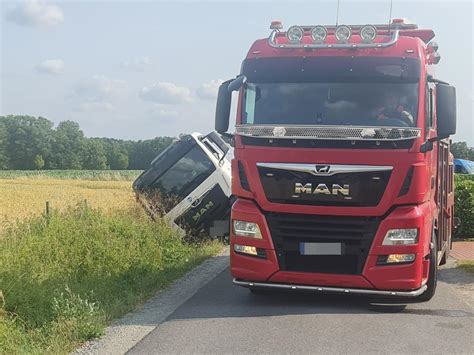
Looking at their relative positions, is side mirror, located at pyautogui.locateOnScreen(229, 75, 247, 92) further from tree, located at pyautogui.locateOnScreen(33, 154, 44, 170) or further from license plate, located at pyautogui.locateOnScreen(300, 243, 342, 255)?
tree, located at pyautogui.locateOnScreen(33, 154, 44, 170)

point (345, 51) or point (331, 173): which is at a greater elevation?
point (345, 51)

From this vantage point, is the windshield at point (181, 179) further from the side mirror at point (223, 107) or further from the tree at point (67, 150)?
the tree at point (67, 150)

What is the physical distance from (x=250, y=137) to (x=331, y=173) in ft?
3.74

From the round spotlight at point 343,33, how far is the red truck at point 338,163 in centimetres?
2

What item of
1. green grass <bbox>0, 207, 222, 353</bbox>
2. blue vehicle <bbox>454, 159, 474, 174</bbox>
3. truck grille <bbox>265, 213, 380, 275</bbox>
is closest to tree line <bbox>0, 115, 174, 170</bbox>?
blue vehicle <bbox>454, 159, 474, 174</bbox>

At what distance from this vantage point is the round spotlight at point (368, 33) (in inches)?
296

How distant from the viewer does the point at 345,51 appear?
7504mm

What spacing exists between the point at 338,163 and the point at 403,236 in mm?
1155

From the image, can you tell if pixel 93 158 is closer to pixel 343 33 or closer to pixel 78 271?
pixel 78 271

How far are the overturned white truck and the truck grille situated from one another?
255 inches

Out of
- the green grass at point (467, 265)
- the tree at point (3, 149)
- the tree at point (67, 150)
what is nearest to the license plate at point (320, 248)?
the green grass at point (467, 265)

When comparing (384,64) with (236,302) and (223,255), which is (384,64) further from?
(223,255)

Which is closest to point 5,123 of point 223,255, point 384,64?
point 223,255

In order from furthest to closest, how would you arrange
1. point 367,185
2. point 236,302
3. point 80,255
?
point 80,255
point 236,302
point 367,185
